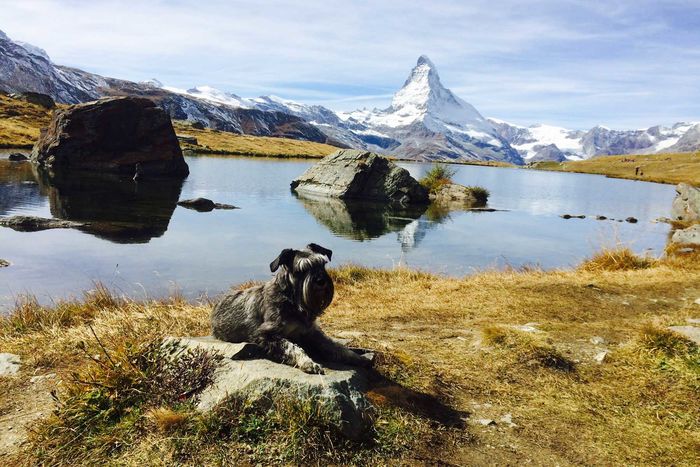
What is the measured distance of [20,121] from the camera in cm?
10369

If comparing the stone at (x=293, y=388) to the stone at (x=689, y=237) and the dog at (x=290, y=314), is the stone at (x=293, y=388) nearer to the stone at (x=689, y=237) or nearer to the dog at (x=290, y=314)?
the dog at (x=290, y=314)

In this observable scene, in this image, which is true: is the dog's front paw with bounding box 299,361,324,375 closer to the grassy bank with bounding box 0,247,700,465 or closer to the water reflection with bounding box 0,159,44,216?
the grassy bank with bounding box 0,247,700,465

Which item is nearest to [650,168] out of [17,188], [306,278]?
[17,188]

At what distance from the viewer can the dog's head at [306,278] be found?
640 centimetres

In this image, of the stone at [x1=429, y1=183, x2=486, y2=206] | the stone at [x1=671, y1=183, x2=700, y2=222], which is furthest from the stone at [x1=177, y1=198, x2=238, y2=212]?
the stone at [x1=671, y1=183, x2=700, y2=222]

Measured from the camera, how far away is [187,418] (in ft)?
18.6

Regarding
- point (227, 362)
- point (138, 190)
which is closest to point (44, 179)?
point (138, 190)

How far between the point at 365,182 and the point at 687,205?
2890cm

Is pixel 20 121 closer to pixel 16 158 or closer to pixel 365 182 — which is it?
pixel 16 158

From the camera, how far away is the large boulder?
1919 inches

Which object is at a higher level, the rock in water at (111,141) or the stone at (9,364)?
the rock in water at (111,141)

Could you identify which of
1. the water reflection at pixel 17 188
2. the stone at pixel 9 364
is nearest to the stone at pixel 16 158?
the water reflection at pixel 17 188

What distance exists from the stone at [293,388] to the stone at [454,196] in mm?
44913

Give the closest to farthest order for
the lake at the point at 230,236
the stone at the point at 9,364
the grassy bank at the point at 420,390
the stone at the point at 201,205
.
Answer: the grassy bank at the point at 420,390
the stone at the point at 9,364
the lake at the point at 230,236
the stone at the point at 201,205
